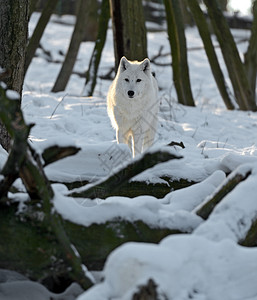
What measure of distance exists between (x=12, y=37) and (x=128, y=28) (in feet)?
12.0

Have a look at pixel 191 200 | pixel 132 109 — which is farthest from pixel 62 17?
pixel 191 200

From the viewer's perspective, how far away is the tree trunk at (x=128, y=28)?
7605mm

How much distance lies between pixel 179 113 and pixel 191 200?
17.9 feet

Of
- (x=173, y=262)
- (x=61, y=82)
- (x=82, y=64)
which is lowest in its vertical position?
(x=82, y=64)

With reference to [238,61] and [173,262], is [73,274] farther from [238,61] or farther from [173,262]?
[238,61]

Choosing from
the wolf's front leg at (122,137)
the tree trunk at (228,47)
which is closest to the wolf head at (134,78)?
the wolf's front leg at (122,137)

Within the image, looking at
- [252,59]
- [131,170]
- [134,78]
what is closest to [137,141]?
[134,78]

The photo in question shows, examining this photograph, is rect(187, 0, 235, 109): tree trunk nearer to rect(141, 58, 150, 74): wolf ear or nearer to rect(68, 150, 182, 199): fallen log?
rect(141, 58, 150, 74): wolf ear

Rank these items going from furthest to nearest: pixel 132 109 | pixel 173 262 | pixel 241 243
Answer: pixel 132 109 < pixel 241 243 < pixel 173 262

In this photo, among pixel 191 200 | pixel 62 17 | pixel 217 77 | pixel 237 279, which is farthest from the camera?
pixel 62 17

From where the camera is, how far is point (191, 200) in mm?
3178

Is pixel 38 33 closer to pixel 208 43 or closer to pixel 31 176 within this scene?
pixel 208 43

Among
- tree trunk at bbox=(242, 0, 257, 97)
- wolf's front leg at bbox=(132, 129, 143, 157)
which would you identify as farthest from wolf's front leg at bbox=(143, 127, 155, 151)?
tree trunk at bbox=(242, 0, 257, 97)

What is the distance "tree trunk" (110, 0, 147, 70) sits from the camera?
761 centimetres
